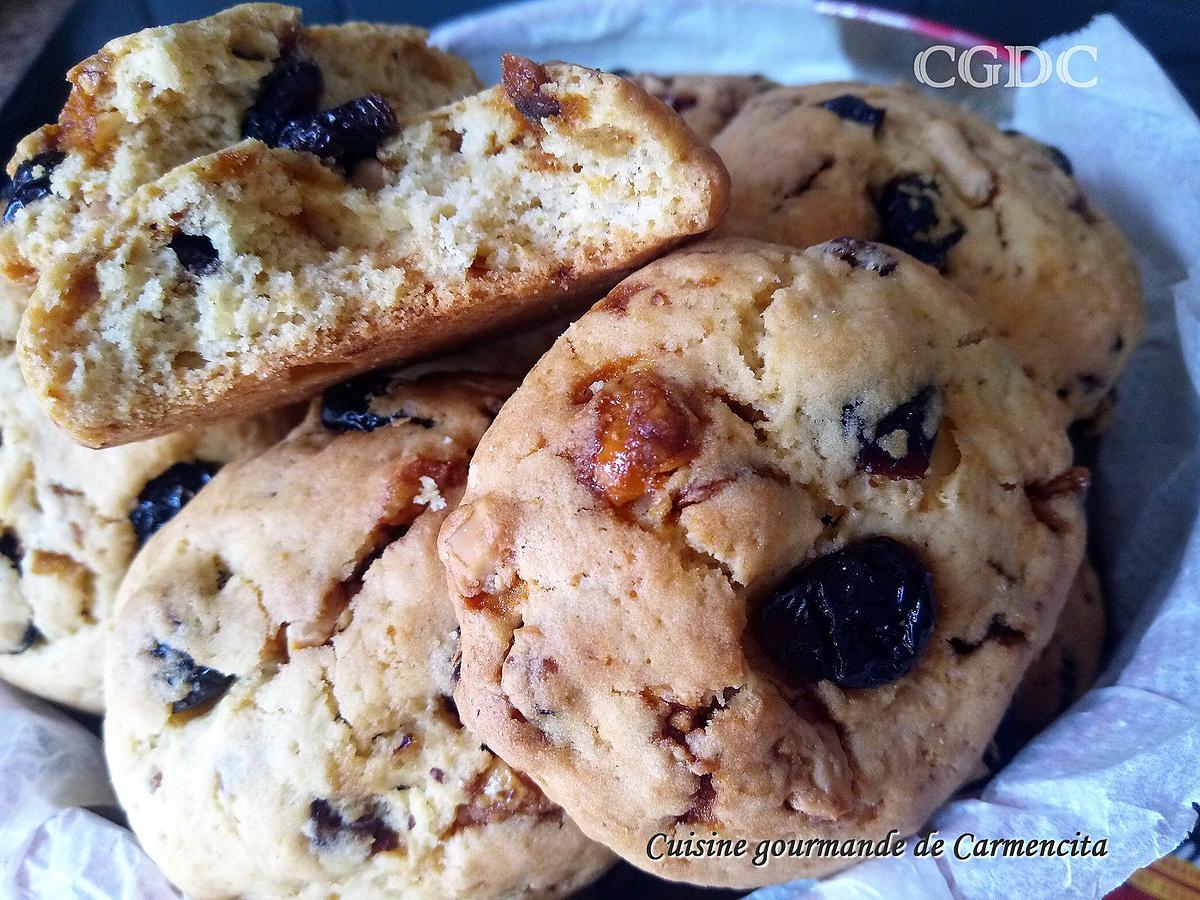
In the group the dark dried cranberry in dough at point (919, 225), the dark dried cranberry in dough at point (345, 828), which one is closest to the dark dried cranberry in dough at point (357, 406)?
the dark dried cranberry in dough at point (345, 828)

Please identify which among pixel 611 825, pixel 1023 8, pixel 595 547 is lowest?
pixel 611 825

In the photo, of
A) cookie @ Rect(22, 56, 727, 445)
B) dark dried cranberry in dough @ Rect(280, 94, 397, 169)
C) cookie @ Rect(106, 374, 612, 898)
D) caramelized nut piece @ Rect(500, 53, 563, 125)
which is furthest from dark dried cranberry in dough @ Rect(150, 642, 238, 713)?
caramelized nut piece @ Rect(500, 53, 563, 125)

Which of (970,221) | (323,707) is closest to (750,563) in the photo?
(323,707)

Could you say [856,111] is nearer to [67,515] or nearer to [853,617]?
[853,617]

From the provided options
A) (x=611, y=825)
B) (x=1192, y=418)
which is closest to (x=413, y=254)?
(x=611, y=825)

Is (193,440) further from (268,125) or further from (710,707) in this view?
(710,707)

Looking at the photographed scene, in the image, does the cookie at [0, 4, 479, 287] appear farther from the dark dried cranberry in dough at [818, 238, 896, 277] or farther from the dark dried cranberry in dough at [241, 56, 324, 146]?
A: the dark dried cranberry in dough at [818, 238, 896, 277]

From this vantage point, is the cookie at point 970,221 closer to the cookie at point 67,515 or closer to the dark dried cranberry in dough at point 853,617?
the dark dried cranberry in dough at point 853,617
